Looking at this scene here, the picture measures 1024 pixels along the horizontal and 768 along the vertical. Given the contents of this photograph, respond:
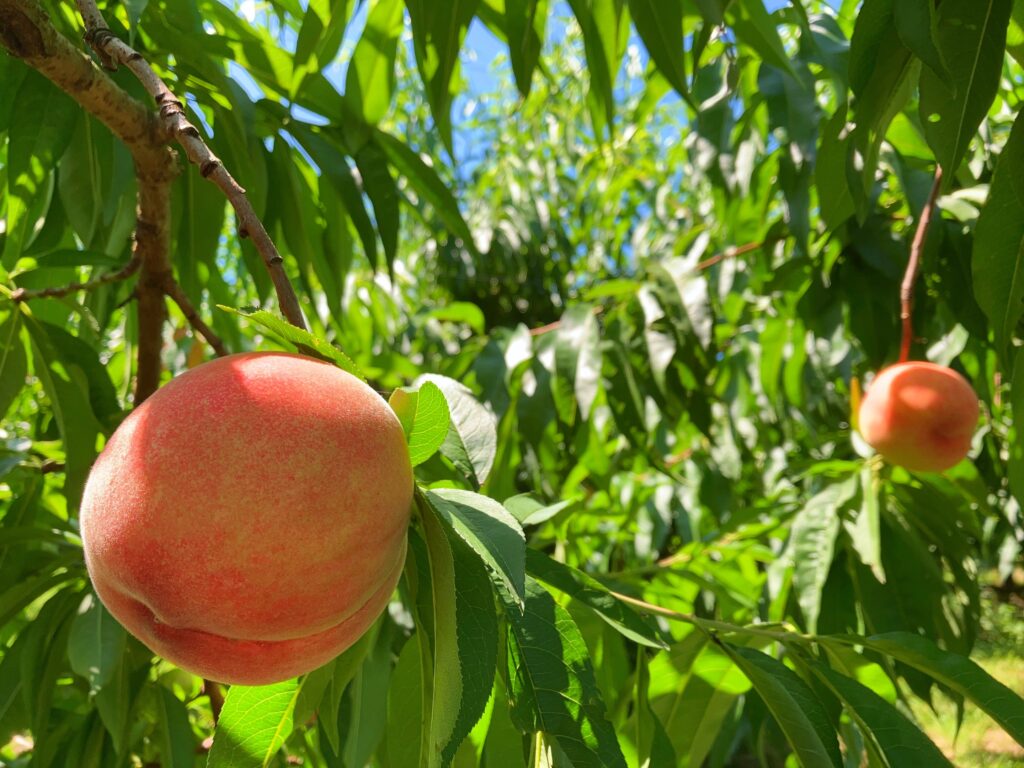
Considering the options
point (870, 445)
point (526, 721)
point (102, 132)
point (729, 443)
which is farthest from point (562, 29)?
point (526, 721)

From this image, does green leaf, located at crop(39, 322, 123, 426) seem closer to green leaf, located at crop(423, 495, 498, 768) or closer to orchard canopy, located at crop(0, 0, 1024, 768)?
orchard canopy, located at crop(0, 0, 1024, 768)

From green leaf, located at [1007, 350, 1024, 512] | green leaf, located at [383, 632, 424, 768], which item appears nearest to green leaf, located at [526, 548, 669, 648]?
green leaf, located at [383, 632, 424, 768]

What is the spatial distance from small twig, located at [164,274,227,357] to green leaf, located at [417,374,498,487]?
0.19m

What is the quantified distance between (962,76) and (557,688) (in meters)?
0.51

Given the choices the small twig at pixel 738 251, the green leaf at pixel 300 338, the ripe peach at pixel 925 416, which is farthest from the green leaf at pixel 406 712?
the small twig at pixel 738 251

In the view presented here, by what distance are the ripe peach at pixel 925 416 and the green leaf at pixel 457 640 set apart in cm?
101

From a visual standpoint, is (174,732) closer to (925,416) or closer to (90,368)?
(90,368)

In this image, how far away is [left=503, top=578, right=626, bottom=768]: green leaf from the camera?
59 centimetres

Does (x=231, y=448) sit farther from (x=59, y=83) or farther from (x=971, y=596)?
(x=971, y=596)

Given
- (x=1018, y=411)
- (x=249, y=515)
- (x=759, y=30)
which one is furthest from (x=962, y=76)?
(x=249, y=515)

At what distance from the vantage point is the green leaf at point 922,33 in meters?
0.59

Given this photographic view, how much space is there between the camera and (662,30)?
0.86 metres

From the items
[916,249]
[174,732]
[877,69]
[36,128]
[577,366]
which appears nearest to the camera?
[877,69]

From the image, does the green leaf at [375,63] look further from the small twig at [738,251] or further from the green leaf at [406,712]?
the small twig at [738,251]
